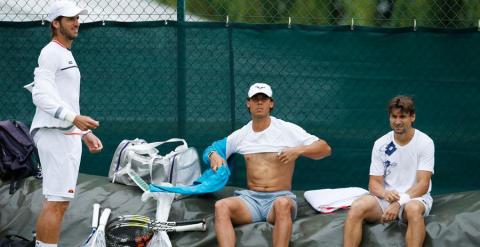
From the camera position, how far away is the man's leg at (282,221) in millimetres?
6652

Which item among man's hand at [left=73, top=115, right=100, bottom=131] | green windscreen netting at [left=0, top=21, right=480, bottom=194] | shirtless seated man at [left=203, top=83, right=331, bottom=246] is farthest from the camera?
green windscreen netting at [left=0, top=21, right=480, bottom=194]

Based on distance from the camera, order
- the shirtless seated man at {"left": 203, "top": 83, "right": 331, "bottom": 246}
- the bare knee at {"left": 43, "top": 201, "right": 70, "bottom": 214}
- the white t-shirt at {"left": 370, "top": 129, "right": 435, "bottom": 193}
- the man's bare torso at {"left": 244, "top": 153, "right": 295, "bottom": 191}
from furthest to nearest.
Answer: the man's bare torso at {"left": 244, "top": 153, "right": 295, "bottom": 191} → the shirtless seated man at {"left": 203, "top": 83, "right": 331, "bottom": 246} → the white t-shirt at {"left": 370, "top": 129, "right": 435, "bottom": 193} → the bare knee at {"left": 43, "top": 201, "right": 70, "bottom": 214}

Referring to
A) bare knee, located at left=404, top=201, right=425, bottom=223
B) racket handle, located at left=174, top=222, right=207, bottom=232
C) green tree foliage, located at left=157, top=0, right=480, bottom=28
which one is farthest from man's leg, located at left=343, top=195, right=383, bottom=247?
green tree foliage, located at left=157, top=0, right=480, bottom=28

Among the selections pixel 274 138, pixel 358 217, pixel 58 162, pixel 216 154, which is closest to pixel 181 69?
pixel 216 154

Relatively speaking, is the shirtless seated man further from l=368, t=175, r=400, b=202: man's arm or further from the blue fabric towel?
l=368, t=175, r=400, b=202: man's arm

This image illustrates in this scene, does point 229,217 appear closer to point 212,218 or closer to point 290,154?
point 212,218

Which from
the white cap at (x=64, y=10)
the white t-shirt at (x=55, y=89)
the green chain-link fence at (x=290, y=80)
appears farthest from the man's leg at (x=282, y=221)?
the white cap at (x=64, y=10)

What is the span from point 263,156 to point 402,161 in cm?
100

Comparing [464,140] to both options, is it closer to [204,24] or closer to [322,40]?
[322,40]

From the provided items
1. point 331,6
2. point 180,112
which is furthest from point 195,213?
point 331,6

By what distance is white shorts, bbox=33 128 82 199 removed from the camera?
20.9 ft

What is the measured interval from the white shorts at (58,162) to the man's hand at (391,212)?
2.05 meters

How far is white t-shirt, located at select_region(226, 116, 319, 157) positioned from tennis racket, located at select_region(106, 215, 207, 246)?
671mm

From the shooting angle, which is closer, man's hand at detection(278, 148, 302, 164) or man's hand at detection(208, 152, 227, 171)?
man's hand at detection(278, 148, 302, 164)
